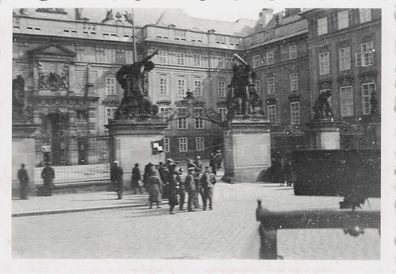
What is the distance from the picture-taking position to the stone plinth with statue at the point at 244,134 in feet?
57.1

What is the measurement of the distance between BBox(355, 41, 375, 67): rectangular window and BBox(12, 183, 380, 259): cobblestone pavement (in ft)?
74.3

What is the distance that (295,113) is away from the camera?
133 ft

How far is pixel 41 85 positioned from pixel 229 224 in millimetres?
32062

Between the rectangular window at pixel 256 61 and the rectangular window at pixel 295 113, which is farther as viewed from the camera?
the rectangular window at pixel 256 61

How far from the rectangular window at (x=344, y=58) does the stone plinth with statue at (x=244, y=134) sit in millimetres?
16832

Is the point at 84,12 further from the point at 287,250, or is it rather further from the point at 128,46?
the point at 287,250

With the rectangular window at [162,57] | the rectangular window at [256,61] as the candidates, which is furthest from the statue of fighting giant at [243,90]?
the rectangular window at [256,61]

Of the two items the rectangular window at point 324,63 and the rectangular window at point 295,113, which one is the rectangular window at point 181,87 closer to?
the rectangular window at point 295,113

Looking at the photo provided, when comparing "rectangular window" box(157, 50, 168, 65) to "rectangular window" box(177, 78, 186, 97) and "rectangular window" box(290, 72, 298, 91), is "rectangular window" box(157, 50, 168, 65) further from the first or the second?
"rectangular window" box(290, 72, 298, 91)

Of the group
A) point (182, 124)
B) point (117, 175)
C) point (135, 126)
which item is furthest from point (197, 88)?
point (117, 175)

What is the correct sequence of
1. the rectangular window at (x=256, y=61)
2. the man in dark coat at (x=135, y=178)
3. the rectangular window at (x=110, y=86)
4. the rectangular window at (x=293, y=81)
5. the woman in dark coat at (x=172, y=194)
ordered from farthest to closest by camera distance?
the rectangular window at (x=256, y=61) → the rectangular window at (x=110, y=86) → the rectangular window at (x=293, y=81) → the man in dark coat at (x=135, y=178) → the woman in dark coat at (x=172, y=194)

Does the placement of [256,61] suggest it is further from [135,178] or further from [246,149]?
[135,178]

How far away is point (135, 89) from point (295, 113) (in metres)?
27.2

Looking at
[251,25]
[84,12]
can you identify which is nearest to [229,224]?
[84,12]
